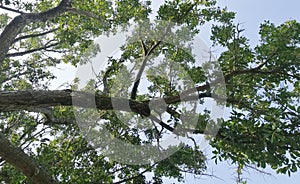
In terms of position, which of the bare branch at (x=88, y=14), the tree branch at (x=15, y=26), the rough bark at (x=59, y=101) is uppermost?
the bare branch at (x=88, y=14)

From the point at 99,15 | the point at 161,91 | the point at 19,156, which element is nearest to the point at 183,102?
the point at 161,91

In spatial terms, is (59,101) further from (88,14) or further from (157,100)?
(88,14)

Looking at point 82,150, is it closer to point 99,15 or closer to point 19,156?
point 19,156

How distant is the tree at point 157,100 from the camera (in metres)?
4.30

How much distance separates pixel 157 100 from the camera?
4.93 metres

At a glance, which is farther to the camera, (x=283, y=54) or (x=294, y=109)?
(x=283, y=54)

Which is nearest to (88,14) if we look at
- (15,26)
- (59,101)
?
(15,26)

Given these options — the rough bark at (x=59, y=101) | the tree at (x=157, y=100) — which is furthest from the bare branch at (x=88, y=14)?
the rough bark at (x=59, y=101)

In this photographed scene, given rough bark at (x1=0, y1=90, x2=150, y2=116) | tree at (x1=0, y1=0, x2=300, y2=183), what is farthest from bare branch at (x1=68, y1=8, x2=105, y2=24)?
rough bark at (x1=0, y1=90, x2=150, y2=116)

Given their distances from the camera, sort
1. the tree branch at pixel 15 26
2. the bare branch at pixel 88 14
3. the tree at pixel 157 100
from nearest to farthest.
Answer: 1. the tree at pixel 157 100
2. the tree branch at pixel 15 26
3. the bare branch at pixel 88 14

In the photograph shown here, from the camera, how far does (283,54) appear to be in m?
4.65

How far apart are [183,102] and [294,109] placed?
5.90ft

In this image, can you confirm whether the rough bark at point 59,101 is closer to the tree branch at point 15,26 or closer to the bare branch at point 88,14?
the tree branch at point 15,26

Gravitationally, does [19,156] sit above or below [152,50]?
below
